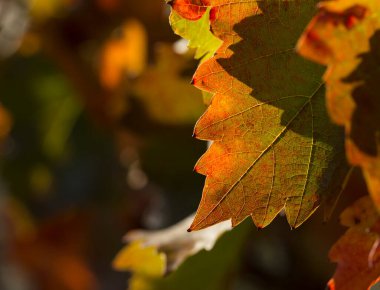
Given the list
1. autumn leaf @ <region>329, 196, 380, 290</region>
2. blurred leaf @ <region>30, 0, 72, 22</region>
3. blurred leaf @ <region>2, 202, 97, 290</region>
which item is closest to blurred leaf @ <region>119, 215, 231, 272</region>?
autumn leaf @ <region>329, 196, 380, 290</region>

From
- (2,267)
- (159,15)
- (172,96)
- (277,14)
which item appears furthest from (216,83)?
(2,267)

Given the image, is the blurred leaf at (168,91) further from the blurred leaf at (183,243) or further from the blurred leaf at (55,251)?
the blurred leaf at (55,251)

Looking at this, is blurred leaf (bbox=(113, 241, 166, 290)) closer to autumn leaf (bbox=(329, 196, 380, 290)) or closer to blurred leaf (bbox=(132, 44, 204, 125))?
blurred leaf (bbox=(132, 44, 204, 125))

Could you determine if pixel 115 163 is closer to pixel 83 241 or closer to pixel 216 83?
pixel 83 241

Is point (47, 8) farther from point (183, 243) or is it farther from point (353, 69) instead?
point (353, 69)

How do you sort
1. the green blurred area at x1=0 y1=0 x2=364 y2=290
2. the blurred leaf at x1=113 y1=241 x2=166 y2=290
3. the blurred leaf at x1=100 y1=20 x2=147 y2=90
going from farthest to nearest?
1. the blurred leaf at x1=100 y1=20 x2=147 y2=90
2. the green blurred area at x1=0 y1=0 x2=364 y2=290
3. the blurred leaf at x1=113 y1=241 x2=166 y2=290

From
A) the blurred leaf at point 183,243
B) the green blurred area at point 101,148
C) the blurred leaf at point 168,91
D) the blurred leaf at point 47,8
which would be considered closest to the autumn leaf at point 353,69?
the blurred leaf at point 183,243
